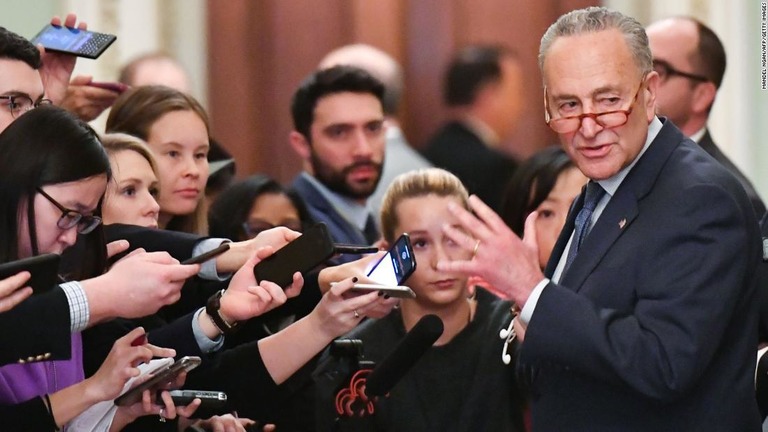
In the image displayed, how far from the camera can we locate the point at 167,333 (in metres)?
3.21

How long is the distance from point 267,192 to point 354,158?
19.2 inches

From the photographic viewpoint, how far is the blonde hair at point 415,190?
3.96 m

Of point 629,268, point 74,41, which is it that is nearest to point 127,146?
point 74,41

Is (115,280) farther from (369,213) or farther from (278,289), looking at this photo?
(369,213)

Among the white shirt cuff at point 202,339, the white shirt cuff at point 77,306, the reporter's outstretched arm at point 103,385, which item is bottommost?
the white shirt cuff at point 202,339

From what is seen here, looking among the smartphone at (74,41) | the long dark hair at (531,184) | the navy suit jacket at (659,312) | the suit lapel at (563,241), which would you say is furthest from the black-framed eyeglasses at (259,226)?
the navy suit jacket at (659,312)

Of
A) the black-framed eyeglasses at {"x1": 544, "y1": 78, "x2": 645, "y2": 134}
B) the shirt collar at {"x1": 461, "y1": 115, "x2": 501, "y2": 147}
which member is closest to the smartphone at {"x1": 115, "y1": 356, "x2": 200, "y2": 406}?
the black-framed eyeglasses at {"x1": 544, "y1": 78, "x2": 645, "y2": 134}

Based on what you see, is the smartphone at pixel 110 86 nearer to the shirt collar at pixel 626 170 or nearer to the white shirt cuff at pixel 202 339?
the white shirt cuff at pixel 202 339

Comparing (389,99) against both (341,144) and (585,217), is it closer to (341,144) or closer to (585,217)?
(341,144)

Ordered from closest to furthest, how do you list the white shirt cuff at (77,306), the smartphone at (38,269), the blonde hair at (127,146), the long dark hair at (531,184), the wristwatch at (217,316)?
the smartphone at (38,269), the white shirt cuff at (77,306), the wristwatch at (217,316), the blonde hair at (127,146), the long dark hair at (531,184)

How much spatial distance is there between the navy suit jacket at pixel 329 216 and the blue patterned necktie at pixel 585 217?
1873mm

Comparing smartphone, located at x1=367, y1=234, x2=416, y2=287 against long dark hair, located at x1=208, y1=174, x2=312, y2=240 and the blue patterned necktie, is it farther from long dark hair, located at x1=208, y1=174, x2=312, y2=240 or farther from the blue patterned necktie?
long dark hair, located at x1=208, y1=174, x2=312, y2=240

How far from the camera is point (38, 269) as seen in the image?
8.50 ft

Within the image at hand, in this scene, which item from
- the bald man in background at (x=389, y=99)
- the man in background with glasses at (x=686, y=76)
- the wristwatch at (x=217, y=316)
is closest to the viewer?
the wristwatch at (x=217, y=316)
